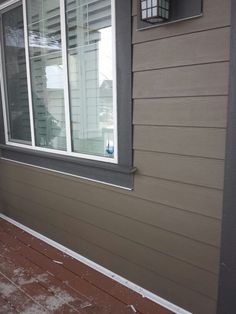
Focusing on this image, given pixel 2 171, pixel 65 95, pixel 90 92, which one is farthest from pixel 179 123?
pixel 2 171

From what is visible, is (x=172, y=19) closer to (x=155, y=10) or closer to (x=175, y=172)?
(x=155, y=10)

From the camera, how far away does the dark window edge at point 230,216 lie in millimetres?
1359

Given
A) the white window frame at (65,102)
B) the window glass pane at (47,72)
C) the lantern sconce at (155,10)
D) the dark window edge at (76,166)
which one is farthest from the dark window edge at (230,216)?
the window glass pane at (47,72)

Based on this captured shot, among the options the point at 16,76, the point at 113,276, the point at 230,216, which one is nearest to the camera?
the point at 230,216

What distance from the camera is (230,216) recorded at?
1468 millimetres

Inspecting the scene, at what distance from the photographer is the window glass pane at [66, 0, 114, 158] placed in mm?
2008

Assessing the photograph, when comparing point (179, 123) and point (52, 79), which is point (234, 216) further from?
point (52, 79)

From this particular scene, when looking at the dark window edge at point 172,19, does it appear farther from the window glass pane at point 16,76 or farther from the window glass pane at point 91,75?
the window glass pane at point 16,76

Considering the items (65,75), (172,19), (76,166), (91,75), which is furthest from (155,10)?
(76,166)

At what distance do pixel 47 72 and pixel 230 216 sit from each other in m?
1.79

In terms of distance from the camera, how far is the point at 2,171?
10.7 feet

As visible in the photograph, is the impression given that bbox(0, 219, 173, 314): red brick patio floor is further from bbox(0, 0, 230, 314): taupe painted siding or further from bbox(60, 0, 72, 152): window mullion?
bbox(60, 0, 72, 152): window mullion

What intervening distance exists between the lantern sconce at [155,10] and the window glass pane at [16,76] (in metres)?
1.50

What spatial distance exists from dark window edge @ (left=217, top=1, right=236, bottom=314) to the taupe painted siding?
4 centimetres
